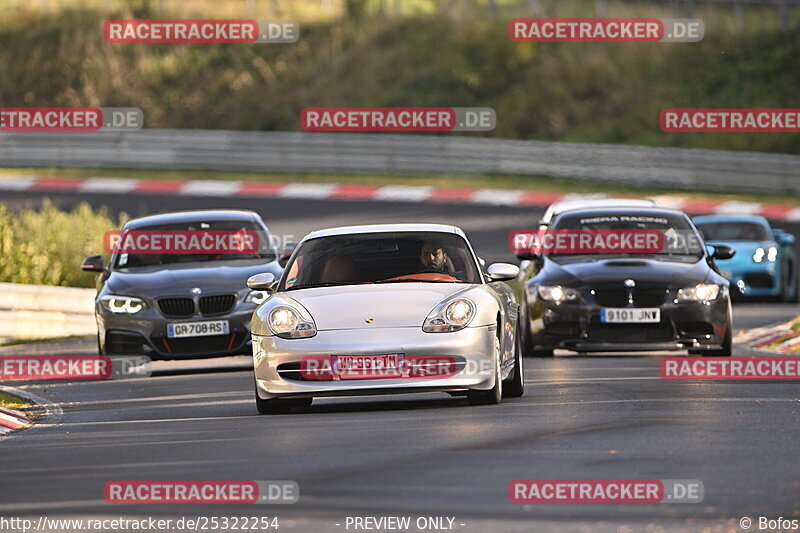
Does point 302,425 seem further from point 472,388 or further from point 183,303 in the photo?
point 183,303

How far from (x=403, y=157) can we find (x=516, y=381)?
2605 centimetres

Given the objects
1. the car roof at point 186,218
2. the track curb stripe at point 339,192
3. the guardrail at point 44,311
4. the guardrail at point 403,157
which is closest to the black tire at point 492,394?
the car roof at point 186,218

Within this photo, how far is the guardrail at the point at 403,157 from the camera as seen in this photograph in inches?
1458

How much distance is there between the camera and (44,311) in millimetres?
23188

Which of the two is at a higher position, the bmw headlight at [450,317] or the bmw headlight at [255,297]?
the bmw headlight at [450,317]

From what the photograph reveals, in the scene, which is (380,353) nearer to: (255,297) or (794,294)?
(255,297)

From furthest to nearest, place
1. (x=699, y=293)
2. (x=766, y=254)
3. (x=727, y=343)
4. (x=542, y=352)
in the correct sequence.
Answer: (x=766, y=254) < (x=542, y=352) < (x=727, y=343) < (x=699, y=293)

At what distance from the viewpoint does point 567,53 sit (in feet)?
157

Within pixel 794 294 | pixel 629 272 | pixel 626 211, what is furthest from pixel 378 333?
pixel 794 294

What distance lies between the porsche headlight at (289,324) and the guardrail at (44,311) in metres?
10.2

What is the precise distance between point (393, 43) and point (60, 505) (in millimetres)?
41775

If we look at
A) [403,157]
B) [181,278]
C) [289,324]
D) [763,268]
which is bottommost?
[763,268]

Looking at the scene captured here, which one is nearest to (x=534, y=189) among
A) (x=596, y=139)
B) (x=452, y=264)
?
(x=596, y=139)

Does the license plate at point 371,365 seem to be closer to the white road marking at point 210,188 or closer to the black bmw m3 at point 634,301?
the black bmw m3 at point 634,301
